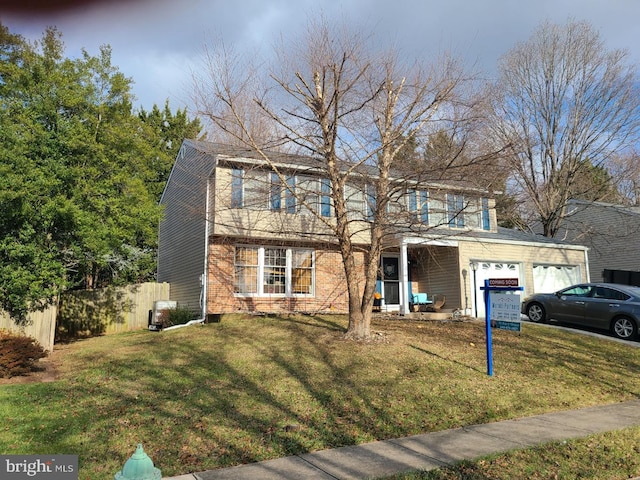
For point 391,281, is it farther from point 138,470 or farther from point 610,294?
point 138,470

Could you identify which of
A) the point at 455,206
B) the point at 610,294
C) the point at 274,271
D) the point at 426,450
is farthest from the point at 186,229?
the point at 426,450

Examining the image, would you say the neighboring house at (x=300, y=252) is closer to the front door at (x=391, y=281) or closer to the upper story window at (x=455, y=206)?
the front door at (x=391, y=281)

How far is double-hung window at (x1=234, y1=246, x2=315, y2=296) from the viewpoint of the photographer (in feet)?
56.5

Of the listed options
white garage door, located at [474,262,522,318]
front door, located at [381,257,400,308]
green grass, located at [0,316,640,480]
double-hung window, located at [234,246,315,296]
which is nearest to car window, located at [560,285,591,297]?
green grass, located at [0,316,640,480]

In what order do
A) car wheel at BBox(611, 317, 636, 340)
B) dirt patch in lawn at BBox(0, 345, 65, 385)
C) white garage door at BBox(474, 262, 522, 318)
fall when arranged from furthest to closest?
white garage door at BBox(474, 262, 522, 318)
car wheel at BBox(611, 317, 636, 340)
dirt patch in lawn at BBox(0, 345, 65, 385)

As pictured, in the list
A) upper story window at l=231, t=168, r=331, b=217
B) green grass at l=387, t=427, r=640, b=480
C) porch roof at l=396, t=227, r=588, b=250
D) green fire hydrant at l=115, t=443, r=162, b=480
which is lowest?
Answer: green grass at l=387, t=427, r=640, b=480

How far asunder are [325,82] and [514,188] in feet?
60.7

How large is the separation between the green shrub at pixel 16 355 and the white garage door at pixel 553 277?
1750 centimetres

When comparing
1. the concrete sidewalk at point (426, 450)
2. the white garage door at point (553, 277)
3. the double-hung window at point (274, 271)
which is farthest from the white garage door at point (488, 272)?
the concrete sidewalk at point (426, 450)

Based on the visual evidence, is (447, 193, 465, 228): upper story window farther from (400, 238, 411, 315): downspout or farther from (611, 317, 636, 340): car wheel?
(611, 317, 636, 340): car wheel

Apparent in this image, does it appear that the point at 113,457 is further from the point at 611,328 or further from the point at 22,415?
the point at 611,328

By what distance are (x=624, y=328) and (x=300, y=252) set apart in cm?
1025

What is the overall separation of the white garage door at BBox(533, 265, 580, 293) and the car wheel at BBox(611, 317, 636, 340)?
6.16m

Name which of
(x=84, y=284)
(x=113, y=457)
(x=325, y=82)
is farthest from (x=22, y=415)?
(x=84, y=284)
